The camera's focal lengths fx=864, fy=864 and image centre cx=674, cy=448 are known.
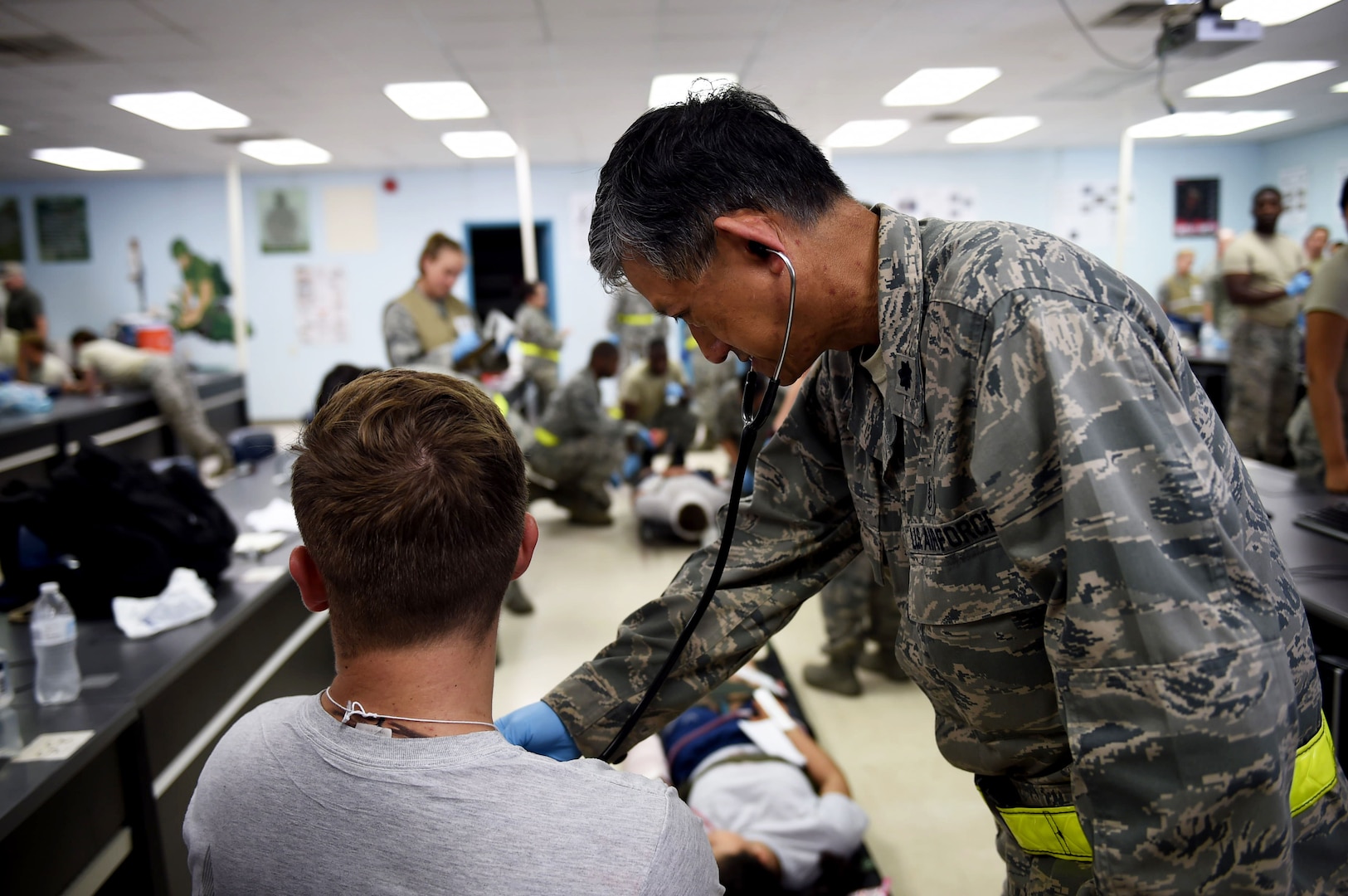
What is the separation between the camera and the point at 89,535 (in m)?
1.95

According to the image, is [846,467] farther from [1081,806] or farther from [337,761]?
[337,761]

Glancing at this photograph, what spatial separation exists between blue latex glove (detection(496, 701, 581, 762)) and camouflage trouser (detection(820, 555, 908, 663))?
80.7 inches

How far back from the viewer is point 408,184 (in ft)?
31.4

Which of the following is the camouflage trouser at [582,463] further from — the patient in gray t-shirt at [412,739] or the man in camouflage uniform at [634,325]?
the patient in gray t-shirt at [412,739]

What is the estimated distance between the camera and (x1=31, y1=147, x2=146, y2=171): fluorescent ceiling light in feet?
26.0

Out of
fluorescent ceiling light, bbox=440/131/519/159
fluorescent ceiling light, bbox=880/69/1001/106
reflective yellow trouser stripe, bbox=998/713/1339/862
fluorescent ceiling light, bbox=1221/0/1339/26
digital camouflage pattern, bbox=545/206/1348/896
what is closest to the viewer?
digital camouflage pattern, bbox=545/206/1348/896

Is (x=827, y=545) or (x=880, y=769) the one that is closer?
(x=827, y=545)

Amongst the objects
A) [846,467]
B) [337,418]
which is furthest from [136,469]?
[846,467]

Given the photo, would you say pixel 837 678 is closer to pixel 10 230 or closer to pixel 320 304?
pixel 320 304

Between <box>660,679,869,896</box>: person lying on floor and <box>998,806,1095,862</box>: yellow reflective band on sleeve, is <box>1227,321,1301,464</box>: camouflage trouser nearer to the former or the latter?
<box>660,679,869,896</box>: person lying on floor

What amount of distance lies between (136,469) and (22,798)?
1041 millimetres

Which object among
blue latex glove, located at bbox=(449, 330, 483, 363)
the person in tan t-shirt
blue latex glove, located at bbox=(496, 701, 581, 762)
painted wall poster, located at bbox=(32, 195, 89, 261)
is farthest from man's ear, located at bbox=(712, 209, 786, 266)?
painted wall poster, located at bbox=(32, 195, 89, 261)

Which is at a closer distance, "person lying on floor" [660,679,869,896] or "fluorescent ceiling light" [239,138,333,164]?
"person lying on floor" [660,679,869,896]

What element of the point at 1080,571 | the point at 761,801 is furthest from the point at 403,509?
the point at 761,801
